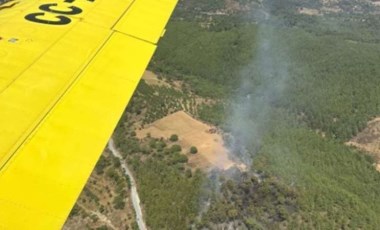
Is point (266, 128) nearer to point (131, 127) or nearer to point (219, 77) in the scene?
point (131, 127)

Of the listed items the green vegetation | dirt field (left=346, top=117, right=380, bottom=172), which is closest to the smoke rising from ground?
the green vegetation

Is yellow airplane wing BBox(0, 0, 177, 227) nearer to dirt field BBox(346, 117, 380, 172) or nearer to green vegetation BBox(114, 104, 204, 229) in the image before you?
green vegetation BBox(114, 104, 204, 229)

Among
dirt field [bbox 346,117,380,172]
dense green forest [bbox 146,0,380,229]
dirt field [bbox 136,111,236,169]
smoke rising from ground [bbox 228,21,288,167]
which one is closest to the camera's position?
dense green forest [bbox 146,0,380,229]

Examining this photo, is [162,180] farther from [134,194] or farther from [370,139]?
[370,139]

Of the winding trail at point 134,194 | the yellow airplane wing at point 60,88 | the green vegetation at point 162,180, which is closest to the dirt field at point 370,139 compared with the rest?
the green vegetation at point 162,180

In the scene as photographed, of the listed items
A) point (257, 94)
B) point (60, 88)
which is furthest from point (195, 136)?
point (60, 88)

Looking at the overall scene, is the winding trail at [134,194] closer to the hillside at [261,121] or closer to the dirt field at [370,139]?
the hillside at [261,121]

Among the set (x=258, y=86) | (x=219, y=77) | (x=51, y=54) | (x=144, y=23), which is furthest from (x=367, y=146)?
(x=51, y=54)
